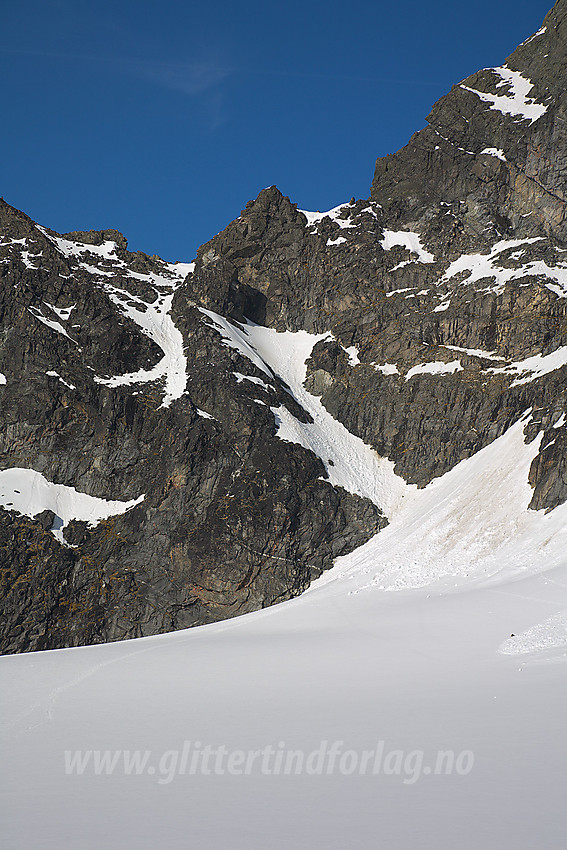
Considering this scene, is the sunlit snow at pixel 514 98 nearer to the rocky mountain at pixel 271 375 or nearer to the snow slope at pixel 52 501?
the rocky mountain at pixel 271 375

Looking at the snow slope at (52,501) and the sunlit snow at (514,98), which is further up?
the sunlit snow at (514,98)

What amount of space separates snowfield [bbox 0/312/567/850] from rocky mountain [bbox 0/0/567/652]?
18186mm

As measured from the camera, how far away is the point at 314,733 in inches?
414

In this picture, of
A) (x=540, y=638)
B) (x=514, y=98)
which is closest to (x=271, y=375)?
(x=540, y=638)

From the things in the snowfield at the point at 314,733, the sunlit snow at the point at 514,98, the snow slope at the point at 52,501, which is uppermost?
the sunlit snow at the point at 514,98

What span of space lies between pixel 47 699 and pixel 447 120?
80.1 metres

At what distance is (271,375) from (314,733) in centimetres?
4819

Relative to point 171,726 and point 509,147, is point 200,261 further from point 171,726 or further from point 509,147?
point 171,726

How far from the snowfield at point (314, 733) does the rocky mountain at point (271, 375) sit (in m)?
18.2

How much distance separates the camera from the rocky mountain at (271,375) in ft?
142

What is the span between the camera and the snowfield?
7004 mm

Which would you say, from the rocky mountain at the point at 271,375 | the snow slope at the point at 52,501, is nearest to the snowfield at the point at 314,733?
the rocky mountain at the point at 271,375

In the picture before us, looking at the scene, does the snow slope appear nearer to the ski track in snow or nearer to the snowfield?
the snowfield

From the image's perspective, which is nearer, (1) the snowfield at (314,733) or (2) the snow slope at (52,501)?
(1) the snowfield at (314,733)
